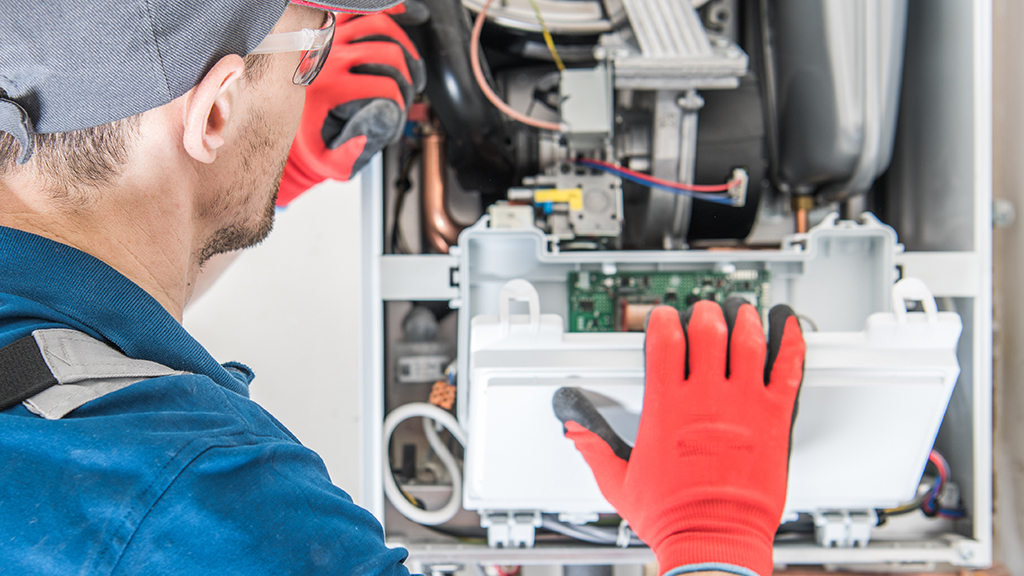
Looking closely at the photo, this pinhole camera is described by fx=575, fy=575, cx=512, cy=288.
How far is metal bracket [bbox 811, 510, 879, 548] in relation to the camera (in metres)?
0.94

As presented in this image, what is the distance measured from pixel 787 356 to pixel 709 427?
5.4 inches

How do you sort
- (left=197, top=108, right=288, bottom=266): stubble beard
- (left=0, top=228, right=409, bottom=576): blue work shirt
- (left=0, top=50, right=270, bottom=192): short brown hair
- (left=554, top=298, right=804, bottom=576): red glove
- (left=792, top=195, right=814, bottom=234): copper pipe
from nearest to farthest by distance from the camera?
1. (left=0, top=228, right=409, bottom=576): blue work shirt
2. (left=0, top=50, right=270, bottom=192): short brown hair
3. (left=197, top=108, right=288, bottom=266): stubble beard
4. (left=554, top=298, right=804, bottom=576): red glove
5. (left=792, top=195, right=814, bottom=234): copper pipe

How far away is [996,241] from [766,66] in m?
0.59

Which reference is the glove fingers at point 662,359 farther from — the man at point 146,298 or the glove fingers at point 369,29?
the glove fingers at point 369,29

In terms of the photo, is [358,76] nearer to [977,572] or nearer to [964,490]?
[964,490]

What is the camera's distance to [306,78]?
24.5 inches

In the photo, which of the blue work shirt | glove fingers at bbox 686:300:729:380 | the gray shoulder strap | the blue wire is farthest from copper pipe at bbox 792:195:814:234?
the gray shoulder strap

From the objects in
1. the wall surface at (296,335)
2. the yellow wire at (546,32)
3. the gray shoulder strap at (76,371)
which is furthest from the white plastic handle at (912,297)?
the wall surface at (296,335)

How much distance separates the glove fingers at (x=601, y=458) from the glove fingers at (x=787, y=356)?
228mm

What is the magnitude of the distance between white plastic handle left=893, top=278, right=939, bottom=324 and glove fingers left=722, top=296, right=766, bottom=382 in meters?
0.18

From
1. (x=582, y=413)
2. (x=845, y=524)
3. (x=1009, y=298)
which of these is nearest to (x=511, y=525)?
(x=582, y=413)

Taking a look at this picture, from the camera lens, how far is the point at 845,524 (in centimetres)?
94

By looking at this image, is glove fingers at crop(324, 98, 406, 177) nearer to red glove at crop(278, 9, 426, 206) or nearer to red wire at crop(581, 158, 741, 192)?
red glove at crop(278, 9, 426, 206)

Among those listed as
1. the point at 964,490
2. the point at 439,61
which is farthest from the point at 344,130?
the point at 964,490
